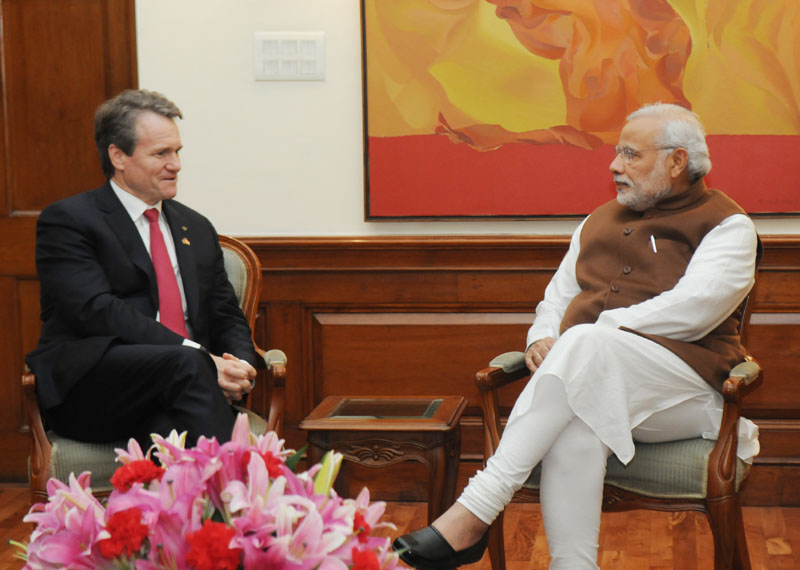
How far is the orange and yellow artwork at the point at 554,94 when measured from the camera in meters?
3.64

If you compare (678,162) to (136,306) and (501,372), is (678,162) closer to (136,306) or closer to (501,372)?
(501,372)

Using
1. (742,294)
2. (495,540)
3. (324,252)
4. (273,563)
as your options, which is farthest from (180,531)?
(324,252)

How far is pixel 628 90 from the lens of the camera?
3.69m

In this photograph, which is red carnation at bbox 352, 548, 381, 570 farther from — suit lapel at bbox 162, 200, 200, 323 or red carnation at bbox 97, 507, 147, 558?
suit lapel at bbox 162, 200, 200, 323

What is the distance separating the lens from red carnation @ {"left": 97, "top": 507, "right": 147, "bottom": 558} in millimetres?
1229

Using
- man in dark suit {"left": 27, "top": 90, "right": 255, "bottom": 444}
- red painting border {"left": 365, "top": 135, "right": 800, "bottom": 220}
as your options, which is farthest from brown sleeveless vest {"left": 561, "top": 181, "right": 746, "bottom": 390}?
man in dark suit {"left": 27, "top": 90, "right": 255, "bottom": 444}

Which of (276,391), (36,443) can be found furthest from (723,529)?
(36,443)

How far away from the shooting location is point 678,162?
9.82 feet

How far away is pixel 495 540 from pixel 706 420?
2.15 feet

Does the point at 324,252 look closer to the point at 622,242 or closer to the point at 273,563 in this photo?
the point at 622,242

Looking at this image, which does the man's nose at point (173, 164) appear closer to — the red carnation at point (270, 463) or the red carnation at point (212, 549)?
the red carnation at point (270, 463)

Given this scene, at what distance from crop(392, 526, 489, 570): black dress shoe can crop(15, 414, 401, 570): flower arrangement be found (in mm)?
1084

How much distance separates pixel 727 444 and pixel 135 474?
5.69 ft

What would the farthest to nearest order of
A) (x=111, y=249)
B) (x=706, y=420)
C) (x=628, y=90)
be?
1. (x=628, y=90)
2. (x=111, y=249)
3. (x=706, y=420)
